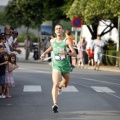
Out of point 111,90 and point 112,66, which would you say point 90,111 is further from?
point 112,66

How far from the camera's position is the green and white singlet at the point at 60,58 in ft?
41.0

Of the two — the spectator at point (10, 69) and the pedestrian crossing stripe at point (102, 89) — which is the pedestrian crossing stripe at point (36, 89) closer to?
the pedestrian crossing stripe at point (102, 89)

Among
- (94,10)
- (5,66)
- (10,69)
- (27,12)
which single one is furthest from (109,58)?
(5,66)

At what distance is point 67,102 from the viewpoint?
1456cm

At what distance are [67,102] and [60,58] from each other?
233 centimetres

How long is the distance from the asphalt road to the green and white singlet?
946 millimetres

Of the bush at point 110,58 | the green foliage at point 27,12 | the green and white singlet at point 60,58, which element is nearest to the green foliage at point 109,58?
the bush at point 110,58

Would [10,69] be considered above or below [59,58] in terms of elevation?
below

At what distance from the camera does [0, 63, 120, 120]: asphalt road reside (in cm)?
1227

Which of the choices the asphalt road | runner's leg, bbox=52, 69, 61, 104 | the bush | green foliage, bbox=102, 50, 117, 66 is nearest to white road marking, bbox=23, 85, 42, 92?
the asphalt road

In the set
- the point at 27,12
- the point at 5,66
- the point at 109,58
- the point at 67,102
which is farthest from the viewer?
the point at 27,12

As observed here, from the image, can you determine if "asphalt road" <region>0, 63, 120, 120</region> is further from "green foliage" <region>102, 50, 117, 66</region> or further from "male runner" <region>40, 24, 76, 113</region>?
"green foliage" <region>102, 50, 117, 66</region>

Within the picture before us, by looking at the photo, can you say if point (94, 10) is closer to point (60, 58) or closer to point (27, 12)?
point (27, 12)

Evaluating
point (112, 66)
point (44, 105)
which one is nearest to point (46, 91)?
point (44, 105)
